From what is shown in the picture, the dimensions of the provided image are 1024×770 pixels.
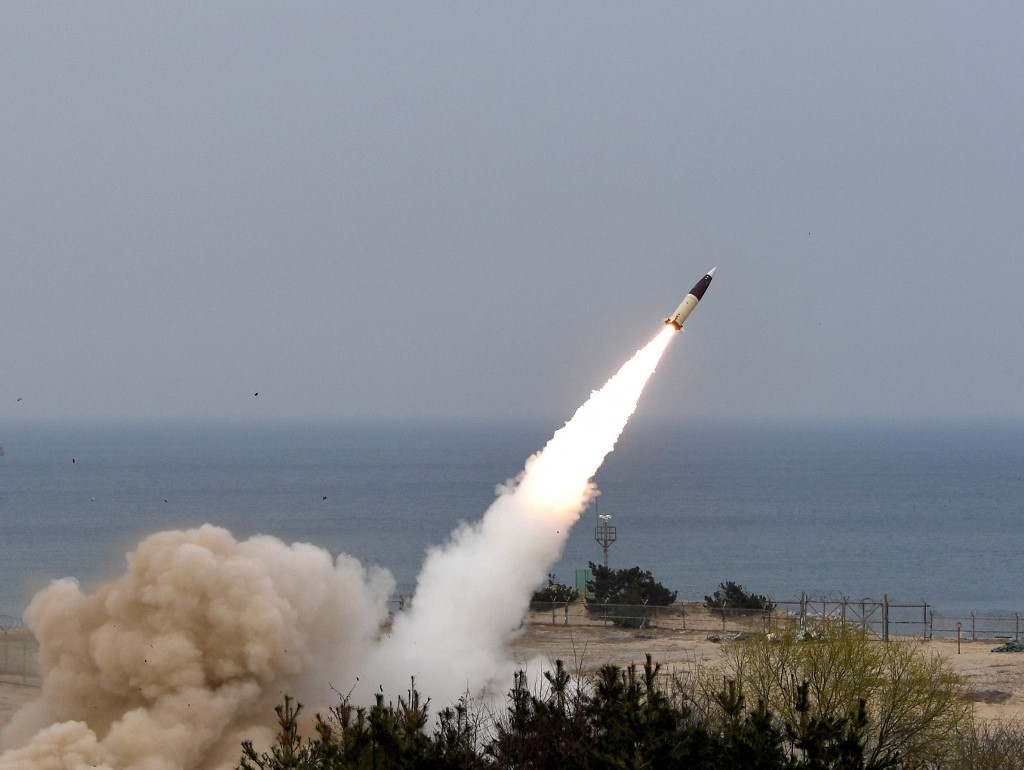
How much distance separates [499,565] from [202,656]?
884 cm

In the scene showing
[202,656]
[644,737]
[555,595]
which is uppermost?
[644,737]

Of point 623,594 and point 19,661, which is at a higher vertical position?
point 623,594

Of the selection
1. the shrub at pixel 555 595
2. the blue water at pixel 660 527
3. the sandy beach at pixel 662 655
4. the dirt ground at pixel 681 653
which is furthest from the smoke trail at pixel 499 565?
the blue water at pixel 660 527

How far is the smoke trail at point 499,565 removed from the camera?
34406mm

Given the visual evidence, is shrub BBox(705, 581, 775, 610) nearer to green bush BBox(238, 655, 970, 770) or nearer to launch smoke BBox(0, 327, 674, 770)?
launch smoke BBox(0, 327, 674, 770)

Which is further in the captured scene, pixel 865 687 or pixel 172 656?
pixel 865 687

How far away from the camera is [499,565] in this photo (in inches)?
1403

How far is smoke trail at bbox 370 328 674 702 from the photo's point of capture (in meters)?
34.4

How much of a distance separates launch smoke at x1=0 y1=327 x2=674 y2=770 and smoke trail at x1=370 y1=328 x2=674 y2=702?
0.39 feet

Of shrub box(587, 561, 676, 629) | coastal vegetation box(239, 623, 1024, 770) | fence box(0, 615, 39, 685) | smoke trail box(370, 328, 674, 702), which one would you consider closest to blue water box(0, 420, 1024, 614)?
shrub box(587, 561, 676, 629)

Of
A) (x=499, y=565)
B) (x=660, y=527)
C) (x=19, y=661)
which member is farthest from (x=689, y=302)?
(x=660, y=527)

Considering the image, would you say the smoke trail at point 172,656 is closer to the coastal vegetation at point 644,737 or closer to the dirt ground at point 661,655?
the coastal vegetation at point 644,737

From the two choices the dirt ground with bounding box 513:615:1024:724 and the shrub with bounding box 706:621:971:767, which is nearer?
the shrub with bounding box 706:621:971:767

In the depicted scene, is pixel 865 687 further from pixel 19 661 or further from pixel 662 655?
pixel 19 661
